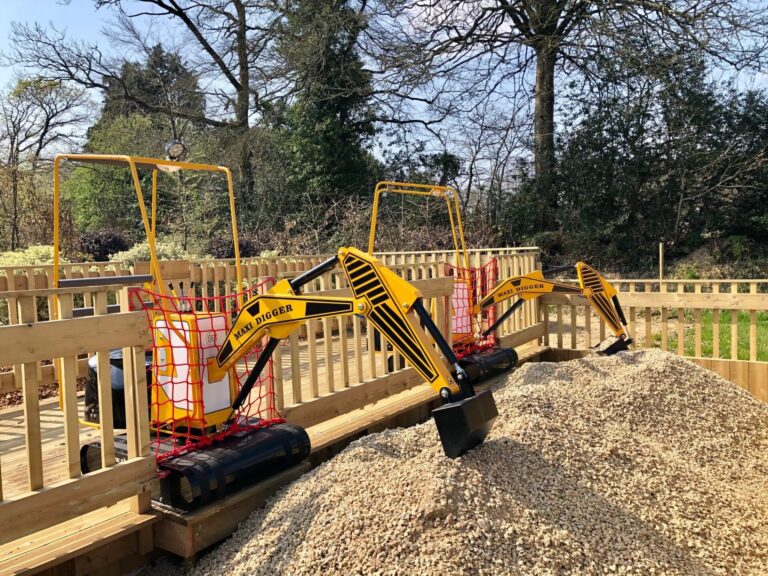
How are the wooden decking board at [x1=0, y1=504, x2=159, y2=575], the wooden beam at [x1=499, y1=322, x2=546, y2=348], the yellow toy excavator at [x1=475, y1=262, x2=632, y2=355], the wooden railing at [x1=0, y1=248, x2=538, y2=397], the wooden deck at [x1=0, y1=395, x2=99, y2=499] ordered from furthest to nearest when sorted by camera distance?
the wooden beam at [x1=499, y1=322, x2=546, y2=348] → the yellow toy excavator at [x1=475, y1=262, x2=632, y2=355] → the wooden railing at [x1=0, y1=248, x2=538, y2=397] → the wooden deck at [x1=0, y1=395, x2=99, y2=499] → the wooden decking board at [x1=0, y1=504, x2=159, y2=575]

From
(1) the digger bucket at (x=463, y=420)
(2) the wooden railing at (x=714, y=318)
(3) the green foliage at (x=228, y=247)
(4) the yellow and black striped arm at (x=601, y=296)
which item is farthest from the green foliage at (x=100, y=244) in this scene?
(1) the digger bucket at (x=463, y=420)

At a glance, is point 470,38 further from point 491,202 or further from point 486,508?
point 486,508

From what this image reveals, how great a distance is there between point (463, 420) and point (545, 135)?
1505 cm

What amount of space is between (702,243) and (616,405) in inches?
465

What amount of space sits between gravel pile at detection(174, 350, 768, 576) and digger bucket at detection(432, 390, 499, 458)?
4.2 inches

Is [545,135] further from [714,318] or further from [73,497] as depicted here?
[73,497]

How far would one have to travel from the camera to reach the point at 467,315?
6.50 m

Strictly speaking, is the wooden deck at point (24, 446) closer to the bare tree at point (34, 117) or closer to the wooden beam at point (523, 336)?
the wooden beam at point (523, 336)

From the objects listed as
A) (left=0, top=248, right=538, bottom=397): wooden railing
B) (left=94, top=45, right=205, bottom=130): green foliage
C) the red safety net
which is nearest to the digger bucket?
(left=0, top=248, right=538, bottom=397): wooden railing

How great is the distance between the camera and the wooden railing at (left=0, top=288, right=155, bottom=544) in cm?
253

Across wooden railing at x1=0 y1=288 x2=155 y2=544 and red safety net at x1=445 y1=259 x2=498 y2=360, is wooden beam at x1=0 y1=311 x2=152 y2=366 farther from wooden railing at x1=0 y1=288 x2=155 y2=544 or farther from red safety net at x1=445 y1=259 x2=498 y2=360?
red safety net at x1=445 y1=259 x2=498 y2=360

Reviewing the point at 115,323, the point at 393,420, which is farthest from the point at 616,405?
the point at 115,323

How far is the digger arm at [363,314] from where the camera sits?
296 cm

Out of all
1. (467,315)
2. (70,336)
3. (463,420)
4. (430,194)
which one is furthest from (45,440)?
(467,315)
